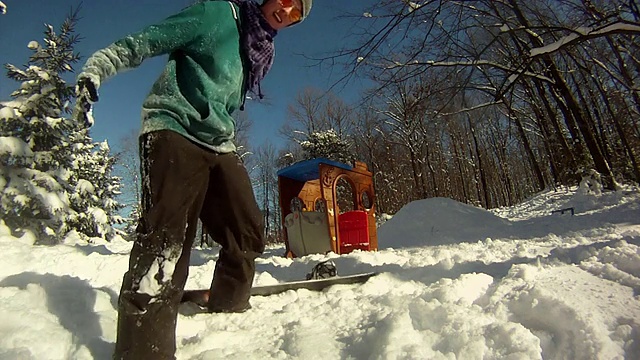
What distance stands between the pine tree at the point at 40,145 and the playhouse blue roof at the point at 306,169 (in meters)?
7.79

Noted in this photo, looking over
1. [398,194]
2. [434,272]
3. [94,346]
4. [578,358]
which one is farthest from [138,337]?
[398,194]

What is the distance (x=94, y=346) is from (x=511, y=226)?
26.5 feet

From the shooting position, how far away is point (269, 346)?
1.37 metres

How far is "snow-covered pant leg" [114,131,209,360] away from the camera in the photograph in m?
1.18

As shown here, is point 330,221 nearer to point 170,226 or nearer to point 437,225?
point 437,225

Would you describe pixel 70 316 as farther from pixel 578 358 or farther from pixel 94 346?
pixel 578 358

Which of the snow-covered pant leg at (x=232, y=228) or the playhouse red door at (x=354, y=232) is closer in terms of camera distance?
the snow-covered pant leg at (x=232, y=228)

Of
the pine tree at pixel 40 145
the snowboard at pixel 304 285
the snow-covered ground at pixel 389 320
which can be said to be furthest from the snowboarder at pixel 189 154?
the pine tree at pixel 40 145

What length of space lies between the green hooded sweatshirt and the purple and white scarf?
6 cm

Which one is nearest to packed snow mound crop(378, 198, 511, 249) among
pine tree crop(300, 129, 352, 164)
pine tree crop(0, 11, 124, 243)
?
pine tree crop(0, 11, 124, 243)

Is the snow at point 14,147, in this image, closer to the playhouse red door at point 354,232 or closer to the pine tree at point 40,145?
the pine tree at point 40,145

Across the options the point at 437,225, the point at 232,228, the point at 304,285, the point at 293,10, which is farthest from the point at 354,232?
the point at 293,10

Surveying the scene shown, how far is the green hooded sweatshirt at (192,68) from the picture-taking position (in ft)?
4.58

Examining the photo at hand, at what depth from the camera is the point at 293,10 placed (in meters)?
1.83
